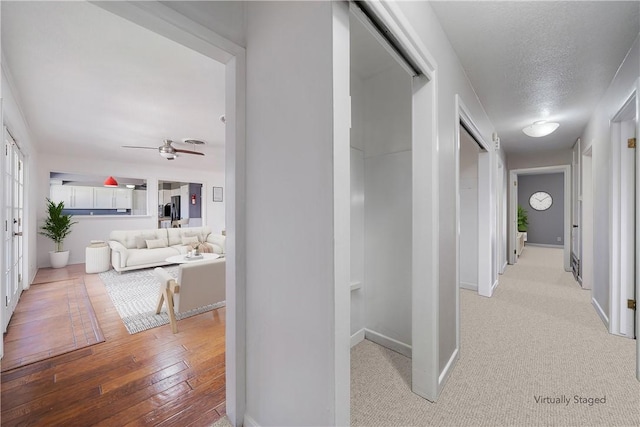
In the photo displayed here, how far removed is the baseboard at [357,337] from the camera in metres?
2.32

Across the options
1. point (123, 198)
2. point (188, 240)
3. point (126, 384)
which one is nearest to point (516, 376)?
point (126, 384)

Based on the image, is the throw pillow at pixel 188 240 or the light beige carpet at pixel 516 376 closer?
the light beige carpet at pixel 516 376

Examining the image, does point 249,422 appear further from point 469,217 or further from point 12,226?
point 12,226

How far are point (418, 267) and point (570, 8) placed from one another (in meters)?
1.83

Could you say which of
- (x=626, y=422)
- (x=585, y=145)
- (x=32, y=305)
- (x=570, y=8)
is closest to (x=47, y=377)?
(x=32, y=305)

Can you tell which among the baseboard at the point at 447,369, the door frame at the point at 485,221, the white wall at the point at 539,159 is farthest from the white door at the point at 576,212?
the baseboard at the point at 447,369

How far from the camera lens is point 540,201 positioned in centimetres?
830

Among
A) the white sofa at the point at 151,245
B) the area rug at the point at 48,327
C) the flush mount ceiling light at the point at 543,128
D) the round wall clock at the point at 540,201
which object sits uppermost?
the flush mount ceiling light at the point at 543,128

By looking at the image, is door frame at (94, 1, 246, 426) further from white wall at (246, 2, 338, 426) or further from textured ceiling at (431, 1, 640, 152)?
textured ceiling at (431, 1, 640, 152)

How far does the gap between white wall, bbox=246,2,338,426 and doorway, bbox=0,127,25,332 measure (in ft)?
9.44

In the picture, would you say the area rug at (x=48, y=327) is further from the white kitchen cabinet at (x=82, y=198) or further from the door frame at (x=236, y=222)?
the white kitchen cabinet at (x=82, y=198)

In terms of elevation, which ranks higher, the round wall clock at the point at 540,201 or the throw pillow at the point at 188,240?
the round wall clock at the point at 540,201

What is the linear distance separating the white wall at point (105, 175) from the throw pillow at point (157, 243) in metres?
1.58

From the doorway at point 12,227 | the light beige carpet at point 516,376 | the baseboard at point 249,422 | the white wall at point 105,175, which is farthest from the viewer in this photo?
the white wall at point 105,175
